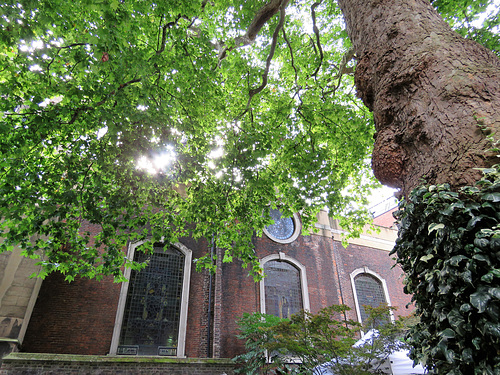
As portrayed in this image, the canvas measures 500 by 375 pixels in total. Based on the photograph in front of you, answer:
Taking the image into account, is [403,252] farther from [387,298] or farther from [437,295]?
[387,298]

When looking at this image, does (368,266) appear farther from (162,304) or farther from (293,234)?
(162,304)

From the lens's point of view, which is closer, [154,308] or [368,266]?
[154,308]

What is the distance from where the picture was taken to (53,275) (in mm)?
9055

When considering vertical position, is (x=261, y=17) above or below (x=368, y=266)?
above

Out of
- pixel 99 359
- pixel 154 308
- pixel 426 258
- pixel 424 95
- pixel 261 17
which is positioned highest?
pixel 261 17

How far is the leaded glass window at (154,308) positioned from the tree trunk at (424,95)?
8.19 metres

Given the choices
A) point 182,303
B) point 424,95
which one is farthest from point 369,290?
point 424,95

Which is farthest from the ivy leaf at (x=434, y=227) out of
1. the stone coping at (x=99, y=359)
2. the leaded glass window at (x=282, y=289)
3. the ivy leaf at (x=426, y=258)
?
the leaded glass window at (x=282, y=289)

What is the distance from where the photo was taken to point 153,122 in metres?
5.77

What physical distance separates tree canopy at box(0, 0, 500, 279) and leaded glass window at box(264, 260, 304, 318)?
4629 mm

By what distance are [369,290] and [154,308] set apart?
10977 mm

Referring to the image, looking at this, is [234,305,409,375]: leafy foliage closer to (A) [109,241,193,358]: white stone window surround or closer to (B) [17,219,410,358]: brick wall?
(B) [17,219,410,358]: brick wall

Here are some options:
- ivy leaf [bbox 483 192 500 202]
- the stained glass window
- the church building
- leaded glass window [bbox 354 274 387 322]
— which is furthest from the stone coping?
ivy leaf [bbox 483 192 500 202]

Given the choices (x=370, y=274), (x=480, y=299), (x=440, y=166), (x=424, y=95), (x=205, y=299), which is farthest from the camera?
(x=370, y=274)
